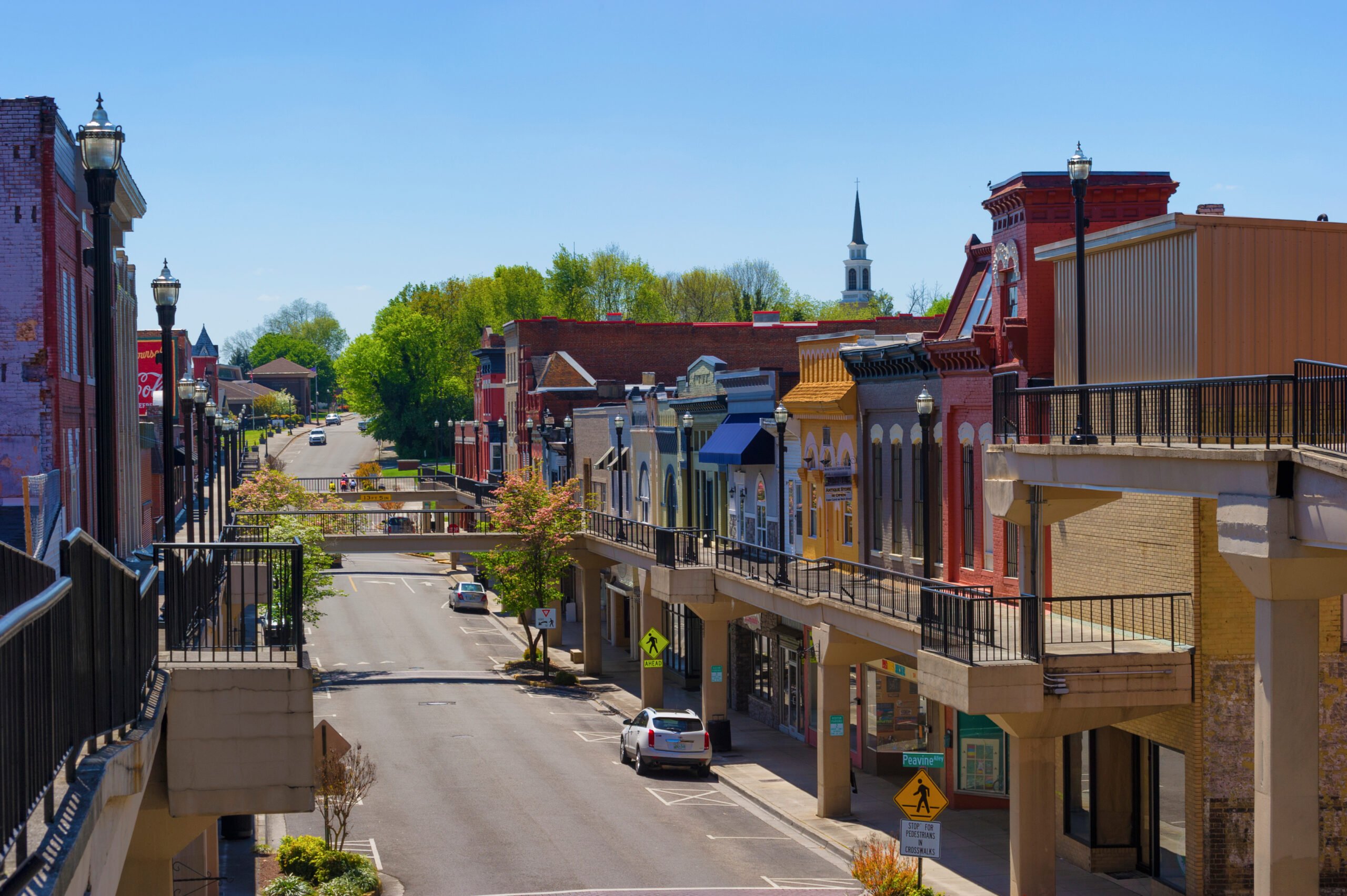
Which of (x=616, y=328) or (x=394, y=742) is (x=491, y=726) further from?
(x=616, y=328)

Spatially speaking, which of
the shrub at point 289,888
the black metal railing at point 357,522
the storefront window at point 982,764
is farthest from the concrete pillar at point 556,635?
the shrub at point 289,888

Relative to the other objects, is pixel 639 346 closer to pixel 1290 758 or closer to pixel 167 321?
pixel 167 321

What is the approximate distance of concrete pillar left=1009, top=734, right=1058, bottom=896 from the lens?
22188 millimetres

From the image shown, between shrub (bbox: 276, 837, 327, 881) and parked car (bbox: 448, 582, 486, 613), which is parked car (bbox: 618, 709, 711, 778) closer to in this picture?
shrub (bbox: 276, 837, 327, 881)

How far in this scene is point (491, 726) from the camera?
42.9 meters

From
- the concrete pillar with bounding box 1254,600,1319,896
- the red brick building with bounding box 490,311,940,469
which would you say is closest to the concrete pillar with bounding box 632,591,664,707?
the concrete pillar with bounding box 1254,600,1319,896

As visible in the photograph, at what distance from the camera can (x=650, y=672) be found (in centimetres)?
4466

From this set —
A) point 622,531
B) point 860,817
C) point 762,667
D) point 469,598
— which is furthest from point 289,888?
point 469,598

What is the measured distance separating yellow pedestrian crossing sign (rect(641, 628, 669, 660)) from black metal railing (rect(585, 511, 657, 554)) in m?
3.05

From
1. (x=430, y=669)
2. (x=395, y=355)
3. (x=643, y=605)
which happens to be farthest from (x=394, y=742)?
(x=395, y=355)

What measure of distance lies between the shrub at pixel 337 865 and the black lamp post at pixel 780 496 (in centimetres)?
1179

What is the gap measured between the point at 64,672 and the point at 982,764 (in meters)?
27.1

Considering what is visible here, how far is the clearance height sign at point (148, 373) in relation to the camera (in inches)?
2402

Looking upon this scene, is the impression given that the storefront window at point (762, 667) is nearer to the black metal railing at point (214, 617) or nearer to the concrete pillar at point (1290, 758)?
the concrete pillar at point (1290, 758)
